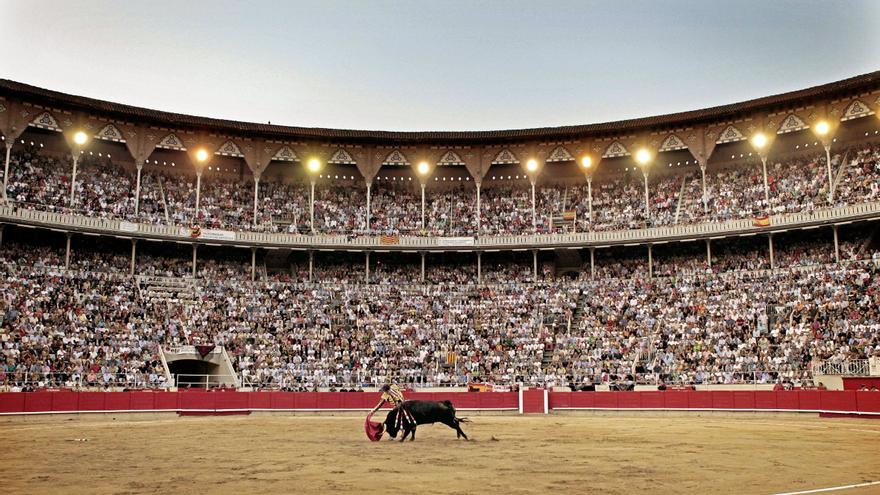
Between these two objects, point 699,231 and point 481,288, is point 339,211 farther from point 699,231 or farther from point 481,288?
point 699,231

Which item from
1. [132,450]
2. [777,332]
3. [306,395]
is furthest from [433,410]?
[777,332]

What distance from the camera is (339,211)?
167ft

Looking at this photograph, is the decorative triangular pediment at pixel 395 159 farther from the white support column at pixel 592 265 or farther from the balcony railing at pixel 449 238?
the white support column at pixel 592 265

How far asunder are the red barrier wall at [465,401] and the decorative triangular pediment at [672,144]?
18904 millimetres

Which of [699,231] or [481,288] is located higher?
[699,231]

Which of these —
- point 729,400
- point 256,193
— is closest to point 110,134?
point 256,193

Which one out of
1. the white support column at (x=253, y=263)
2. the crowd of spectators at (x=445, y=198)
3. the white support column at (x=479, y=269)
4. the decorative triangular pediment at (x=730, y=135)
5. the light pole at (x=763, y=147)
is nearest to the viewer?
the crowd of spectators at (x=445, y=198)

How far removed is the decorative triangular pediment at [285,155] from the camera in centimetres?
4966

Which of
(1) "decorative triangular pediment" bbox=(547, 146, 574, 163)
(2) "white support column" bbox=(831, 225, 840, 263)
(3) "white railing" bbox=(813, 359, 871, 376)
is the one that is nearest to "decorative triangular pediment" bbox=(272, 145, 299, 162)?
(1) "decorative triangular pediment" bbox=(547, 146, 574, 163)

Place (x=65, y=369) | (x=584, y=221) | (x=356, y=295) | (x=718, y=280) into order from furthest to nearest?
(x=584, y=221) → (x=356, y=295) → (x=718, y=280) → (x=65, y=369)

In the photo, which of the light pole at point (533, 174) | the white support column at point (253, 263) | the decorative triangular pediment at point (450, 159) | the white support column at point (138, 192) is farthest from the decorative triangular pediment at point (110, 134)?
the light pole at point (533, 174)

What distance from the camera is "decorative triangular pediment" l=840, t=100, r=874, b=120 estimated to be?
41.5m

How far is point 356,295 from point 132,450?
29267mm

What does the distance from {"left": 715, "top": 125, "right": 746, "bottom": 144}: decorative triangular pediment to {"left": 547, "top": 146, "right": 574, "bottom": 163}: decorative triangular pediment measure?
350 inches
